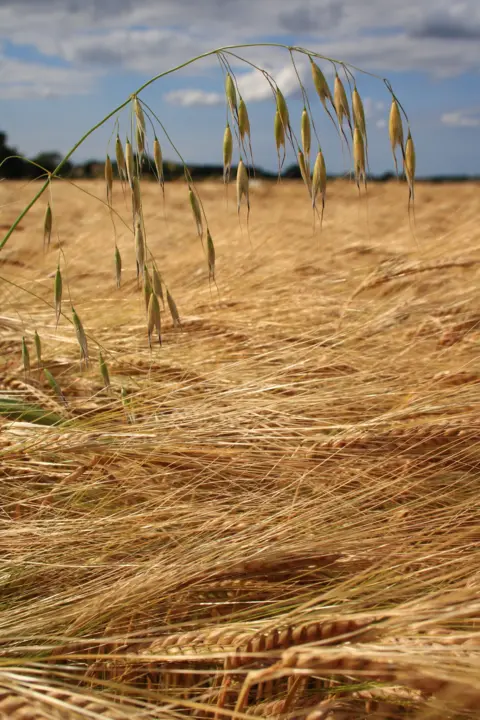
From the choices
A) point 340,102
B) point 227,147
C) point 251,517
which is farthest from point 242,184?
point 251,517

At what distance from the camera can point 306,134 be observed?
34.2 inches

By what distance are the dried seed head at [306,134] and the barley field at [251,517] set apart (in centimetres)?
37

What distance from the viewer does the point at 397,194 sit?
131 inches

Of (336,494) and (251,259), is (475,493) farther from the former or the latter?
(251,259)

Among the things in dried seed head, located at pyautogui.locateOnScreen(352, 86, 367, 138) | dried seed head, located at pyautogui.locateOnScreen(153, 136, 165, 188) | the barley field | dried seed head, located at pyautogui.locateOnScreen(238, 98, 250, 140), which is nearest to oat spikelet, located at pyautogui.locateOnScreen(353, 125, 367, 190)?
dried seed head, located at pyautogui.locateOnScreen(352, 86, 367, 138)

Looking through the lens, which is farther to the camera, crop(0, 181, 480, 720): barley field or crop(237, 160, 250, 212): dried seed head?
crop(237, 160, 250, 212): dried seed head

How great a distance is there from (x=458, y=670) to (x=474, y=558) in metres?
0.25

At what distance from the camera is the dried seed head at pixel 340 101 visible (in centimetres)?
84

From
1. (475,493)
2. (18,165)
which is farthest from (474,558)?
(18,165)

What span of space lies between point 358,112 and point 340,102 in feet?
0.08

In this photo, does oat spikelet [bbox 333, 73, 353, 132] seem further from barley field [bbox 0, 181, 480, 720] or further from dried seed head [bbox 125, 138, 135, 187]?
barley field [bbox 0, 181, 480, 720]

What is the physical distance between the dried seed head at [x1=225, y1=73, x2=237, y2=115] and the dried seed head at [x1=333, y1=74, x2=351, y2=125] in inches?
4.6

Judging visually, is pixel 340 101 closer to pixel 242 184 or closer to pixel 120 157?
pixel 242 184

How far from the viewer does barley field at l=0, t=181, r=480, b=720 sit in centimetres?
62
